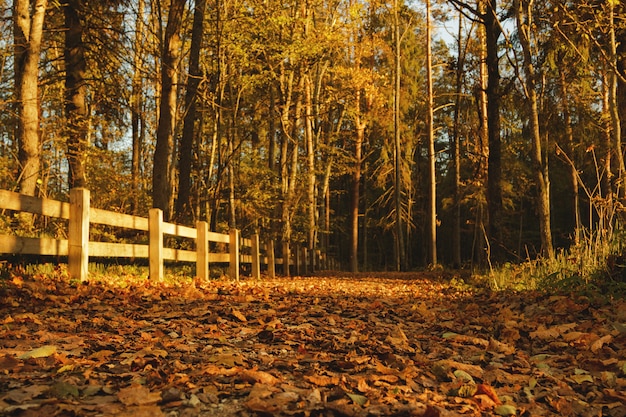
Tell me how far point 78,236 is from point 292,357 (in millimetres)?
4397

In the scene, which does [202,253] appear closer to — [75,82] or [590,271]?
[75,82]

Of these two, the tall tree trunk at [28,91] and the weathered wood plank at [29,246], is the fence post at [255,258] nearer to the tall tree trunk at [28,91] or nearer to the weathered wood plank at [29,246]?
the tall tree trunk at [28,91]

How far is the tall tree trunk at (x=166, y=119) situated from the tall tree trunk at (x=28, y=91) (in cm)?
278

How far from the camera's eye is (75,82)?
13.6 m

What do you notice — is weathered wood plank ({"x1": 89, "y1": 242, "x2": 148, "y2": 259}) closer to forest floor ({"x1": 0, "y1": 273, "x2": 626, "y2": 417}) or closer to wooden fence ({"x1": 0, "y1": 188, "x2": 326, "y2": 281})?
wooden fence ({"x1": 0, "y1": 188, "x2": 326, "y2": 281})

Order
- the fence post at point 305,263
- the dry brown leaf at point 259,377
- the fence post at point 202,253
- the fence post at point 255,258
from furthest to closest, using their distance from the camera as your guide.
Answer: the fence post at point 305,263 → the fence post at point 255,258 → the fence post at point 202,253 → the dry brown leaf at point 259,377

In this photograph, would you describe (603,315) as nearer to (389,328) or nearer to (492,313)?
(492,313)

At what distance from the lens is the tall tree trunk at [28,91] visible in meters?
10.1

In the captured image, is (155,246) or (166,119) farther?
(166,119)

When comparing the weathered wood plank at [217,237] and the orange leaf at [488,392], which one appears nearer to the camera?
the orange leaf at [488,392]

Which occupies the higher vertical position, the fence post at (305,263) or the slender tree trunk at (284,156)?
the slender tree trunk at (284,156)

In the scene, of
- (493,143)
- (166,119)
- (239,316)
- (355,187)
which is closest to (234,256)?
(166,119)

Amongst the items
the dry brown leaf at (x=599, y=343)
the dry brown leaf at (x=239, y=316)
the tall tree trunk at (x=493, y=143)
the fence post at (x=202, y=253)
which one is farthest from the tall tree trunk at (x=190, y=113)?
the dry brown leaf at (x=599, y=343)

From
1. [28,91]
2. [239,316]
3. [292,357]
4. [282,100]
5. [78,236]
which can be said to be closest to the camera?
[292,357]
